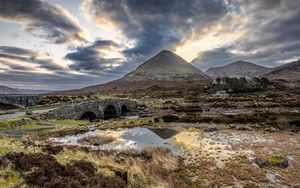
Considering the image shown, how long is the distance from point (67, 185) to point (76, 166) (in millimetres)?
3128

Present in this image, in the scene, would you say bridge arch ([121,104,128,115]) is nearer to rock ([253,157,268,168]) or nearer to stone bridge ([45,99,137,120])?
stone bridge ([45,99,137,120])

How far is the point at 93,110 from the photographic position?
57.0m

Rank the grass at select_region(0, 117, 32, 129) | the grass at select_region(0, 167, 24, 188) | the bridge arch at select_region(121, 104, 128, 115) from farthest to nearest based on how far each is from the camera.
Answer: the bridge arch at select_region(121, 104, 128, 115) → the grass at select_region(0, 117, 32, 129) → the grass at select_region(0, 167, 24, 188)

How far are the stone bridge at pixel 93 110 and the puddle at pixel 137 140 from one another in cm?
907

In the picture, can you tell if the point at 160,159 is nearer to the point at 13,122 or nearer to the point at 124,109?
the point at 13,122

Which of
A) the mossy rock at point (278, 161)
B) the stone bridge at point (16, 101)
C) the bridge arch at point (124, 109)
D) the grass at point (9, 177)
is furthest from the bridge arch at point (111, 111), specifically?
the grass at point (9, 177)

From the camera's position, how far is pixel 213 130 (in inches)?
1501

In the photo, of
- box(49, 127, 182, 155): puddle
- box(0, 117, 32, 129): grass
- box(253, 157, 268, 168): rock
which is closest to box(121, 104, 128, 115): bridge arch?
box(49, 127, 182, 155): puddle

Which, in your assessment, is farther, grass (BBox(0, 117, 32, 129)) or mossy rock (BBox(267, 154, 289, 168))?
grass (BBox(0, 117, 32, 129))

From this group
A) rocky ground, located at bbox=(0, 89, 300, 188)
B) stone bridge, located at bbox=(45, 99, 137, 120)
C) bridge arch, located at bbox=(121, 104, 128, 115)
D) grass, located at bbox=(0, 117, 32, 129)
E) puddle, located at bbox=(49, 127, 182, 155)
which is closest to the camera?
rocky ground, located at bbox=(0, 89, 300, 188)

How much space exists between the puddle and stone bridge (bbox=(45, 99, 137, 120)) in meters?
9.07

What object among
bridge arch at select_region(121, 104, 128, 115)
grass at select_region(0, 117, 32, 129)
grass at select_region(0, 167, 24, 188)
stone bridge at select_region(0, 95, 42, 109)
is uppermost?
stone bridge at select_region(0, 95, 42, 109)

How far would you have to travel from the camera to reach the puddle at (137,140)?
91.1 ft

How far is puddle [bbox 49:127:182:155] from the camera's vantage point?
2777 centimetres
